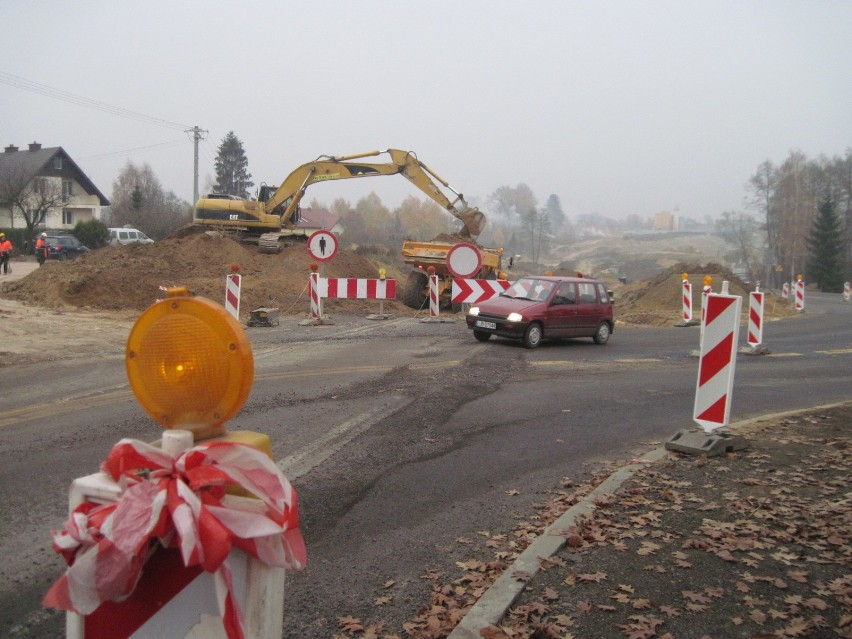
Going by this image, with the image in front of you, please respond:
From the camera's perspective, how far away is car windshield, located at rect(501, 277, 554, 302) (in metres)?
15.9

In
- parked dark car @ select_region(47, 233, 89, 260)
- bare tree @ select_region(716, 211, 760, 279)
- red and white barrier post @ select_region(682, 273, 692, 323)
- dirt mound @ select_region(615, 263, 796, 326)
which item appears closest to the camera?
red and white barrier post @ select_region(682, 273, 692, 323)

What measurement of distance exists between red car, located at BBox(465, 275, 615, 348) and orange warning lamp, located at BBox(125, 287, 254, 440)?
13.1 meters

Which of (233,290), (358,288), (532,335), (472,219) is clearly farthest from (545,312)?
(472,219)

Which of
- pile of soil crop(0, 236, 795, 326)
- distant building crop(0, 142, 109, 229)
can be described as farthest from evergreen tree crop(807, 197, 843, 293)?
distant building crop(0, 142, 109, 229)

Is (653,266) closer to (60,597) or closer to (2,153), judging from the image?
(2,153)

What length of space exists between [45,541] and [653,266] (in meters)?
101

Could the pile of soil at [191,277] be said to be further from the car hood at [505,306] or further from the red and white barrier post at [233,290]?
the car hood at [505,306]

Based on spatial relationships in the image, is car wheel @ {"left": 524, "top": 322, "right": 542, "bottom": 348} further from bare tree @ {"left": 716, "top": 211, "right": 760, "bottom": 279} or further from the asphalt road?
bare tree @ {"left": 716, "top": 211, "right": 760, "bottom": 279}

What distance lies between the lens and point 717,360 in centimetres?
697

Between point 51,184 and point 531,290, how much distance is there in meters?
46.7

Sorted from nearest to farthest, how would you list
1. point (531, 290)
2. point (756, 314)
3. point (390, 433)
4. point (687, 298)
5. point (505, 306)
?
1. point (390, 433)
2. point (756, 314)
3. point (505, 306)
4. point (531, 290)
5. point (687, 298)

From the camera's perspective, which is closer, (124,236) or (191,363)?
(191,363)

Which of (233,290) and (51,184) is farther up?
(51,184)

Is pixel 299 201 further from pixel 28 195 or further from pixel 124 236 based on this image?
pixel 28 195
